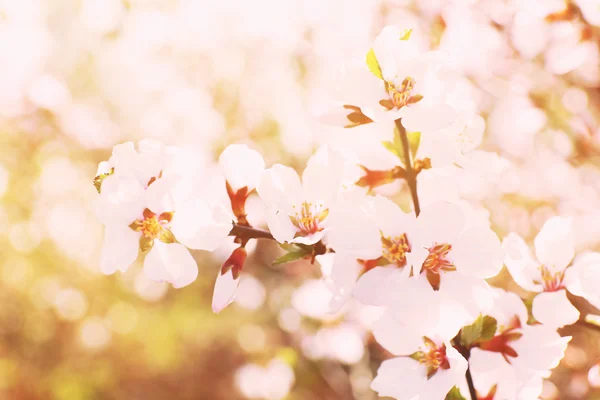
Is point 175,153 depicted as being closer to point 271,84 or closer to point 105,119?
point 271,84

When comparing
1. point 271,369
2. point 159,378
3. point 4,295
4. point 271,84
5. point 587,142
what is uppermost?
point 587,142

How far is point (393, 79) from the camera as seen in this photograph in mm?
786

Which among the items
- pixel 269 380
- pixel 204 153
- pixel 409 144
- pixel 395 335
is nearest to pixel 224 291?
pixel 395 335

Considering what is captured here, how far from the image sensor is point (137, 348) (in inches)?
190

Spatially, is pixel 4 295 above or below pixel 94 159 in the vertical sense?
below

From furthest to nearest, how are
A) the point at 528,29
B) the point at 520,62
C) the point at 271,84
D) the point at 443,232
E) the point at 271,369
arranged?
the point at 271,84 → the point at 271,369 → the point at 520,62 → the point at 528,29 → the point at 443,232

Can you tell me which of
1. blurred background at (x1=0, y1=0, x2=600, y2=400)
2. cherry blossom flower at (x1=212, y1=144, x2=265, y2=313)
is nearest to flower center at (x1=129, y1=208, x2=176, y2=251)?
cherry blossom flower at (x1=212, y1=144, x2=265, y2=313)

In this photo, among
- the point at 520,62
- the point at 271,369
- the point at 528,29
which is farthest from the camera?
the point at 271,369

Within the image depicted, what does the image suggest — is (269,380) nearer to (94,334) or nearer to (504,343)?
(504,343)

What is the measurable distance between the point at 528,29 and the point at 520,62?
22.5 inches

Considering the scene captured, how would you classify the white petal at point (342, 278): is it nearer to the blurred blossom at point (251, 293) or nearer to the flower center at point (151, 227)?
the flower center at point (151, 227)

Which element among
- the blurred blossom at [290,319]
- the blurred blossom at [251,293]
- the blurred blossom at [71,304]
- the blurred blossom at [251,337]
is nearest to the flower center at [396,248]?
the blurred blossom at [290,319]

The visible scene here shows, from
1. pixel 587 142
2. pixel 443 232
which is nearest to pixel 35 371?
pixel 587 142

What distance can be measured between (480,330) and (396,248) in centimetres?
18
